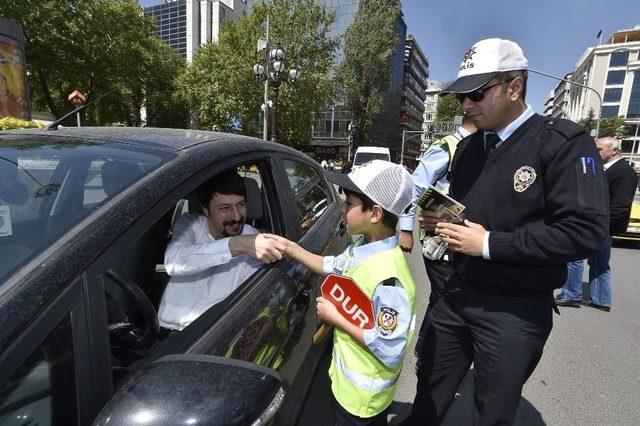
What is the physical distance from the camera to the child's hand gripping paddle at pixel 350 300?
1.39 m

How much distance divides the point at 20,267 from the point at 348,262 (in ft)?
3.68

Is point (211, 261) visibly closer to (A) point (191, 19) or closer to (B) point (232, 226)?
(B) point (232, 226)

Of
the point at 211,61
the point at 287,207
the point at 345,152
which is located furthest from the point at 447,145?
the point at 345,152

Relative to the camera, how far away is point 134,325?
138 centimetres

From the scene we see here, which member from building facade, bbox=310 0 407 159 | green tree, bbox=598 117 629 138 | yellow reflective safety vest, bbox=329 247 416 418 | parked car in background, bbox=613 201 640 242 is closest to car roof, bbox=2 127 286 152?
yellow reflective safety vest, bbox=329 247 416 418

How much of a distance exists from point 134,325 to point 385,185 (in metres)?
1.07

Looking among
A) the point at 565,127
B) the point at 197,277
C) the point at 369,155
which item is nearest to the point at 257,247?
the point at 197,277

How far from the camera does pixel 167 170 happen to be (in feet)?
4.05

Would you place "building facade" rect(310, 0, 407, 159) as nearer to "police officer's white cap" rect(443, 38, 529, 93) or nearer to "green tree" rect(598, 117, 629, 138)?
"green tree" rect(598, 117, 629, 138)

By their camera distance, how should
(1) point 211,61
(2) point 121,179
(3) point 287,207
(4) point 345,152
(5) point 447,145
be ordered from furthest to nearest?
1. (4) point 345,152
2. (1) point 211,61
3. (5) point 447,145
4. (3) point 287,207
5. (2) point 121,179

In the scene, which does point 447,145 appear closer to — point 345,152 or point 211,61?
point 211,61

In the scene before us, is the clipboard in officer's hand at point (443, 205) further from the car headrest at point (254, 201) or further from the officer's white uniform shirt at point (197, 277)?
the car headrest at point (254, 201)

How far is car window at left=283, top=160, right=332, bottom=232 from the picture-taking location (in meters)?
2.31

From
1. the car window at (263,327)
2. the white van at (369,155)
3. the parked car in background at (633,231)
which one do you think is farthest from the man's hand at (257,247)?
the white van at (369,155)
